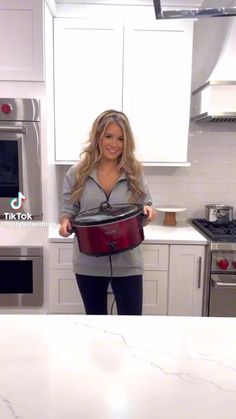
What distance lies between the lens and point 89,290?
1.72m

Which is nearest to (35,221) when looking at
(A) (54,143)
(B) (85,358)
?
(A) (54,143)

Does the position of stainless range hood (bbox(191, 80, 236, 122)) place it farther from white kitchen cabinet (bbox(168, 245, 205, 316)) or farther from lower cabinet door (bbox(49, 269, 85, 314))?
lower cabinet door (bbox(49, 269, 85, 314))

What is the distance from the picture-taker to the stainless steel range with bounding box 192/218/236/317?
215 centimetres

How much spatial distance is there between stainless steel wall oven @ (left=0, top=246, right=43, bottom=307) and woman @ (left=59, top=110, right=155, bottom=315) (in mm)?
559

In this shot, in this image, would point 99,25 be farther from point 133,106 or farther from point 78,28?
point 133,106

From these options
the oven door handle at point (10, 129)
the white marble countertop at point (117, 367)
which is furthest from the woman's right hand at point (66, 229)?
the oven door handle at point (10, 129)

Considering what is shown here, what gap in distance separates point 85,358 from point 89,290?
923 mm

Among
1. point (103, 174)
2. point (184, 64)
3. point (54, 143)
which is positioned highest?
point (184, 64)

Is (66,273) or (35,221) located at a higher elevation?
(35,221)

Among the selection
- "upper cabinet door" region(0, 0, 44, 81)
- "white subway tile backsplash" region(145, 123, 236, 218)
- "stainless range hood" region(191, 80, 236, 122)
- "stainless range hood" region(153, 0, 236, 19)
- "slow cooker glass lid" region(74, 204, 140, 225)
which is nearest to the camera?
"stainless range hood" region(153, 0, 236, 19)

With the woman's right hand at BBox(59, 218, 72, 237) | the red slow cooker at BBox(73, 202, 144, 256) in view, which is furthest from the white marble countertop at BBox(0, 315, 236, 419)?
the woman's right hand at BBox(59, 218, 72, 237)

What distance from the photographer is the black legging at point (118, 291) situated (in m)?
1.70

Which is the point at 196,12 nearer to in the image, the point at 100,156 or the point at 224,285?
the point at 100,156

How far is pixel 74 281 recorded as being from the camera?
2297 millimetres
